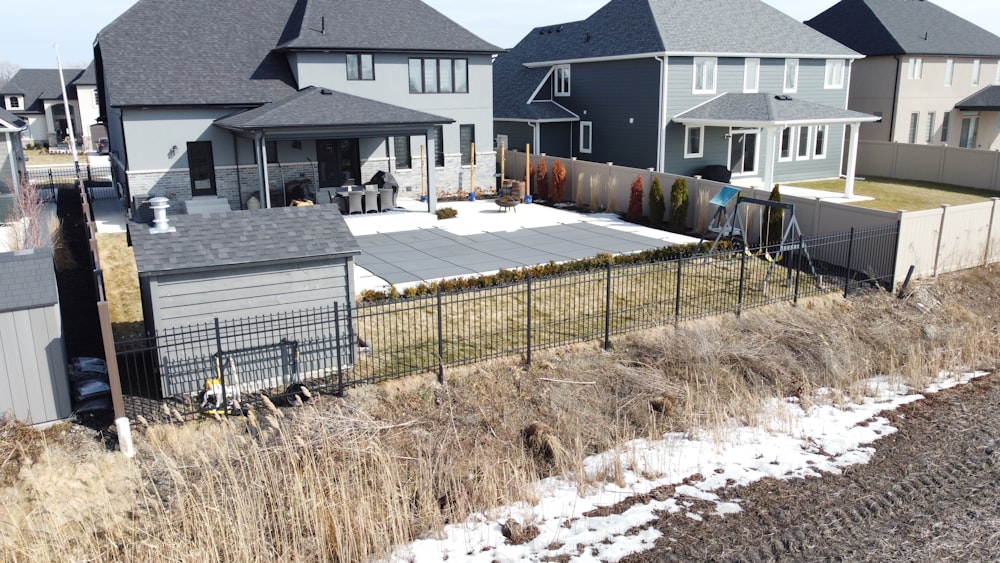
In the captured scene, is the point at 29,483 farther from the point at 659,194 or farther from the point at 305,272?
the point at 659,194

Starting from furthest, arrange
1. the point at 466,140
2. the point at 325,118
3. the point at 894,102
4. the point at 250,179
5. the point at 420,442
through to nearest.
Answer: the point at 894,102, the point at 466,140, the point at 250,179, the point at 325,118, the point at 420,442

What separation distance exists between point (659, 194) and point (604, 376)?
11250mm

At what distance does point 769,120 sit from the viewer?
85.0 feet

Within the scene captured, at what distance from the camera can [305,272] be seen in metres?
10.9

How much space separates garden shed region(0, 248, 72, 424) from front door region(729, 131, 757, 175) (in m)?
25.6

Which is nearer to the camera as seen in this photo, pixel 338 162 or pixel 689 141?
pixel 338 162

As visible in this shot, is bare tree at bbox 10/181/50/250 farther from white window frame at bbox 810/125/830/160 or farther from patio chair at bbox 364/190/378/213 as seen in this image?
white window frame at bbox 810/125/830/160

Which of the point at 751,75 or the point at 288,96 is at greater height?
the point at 751,75

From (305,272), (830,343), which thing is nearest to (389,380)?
(305,272)

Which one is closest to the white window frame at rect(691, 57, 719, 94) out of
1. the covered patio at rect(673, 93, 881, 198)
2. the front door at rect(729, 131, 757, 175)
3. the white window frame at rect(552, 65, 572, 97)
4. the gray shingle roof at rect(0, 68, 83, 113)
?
the covered patio at rect(673, 93, 881, 198)

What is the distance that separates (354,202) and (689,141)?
13.7m

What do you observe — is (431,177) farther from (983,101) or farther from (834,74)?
(983,101)

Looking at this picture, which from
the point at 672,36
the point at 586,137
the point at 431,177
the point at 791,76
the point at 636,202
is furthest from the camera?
the point at 586,137

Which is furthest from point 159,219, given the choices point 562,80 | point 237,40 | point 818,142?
point 818,142
